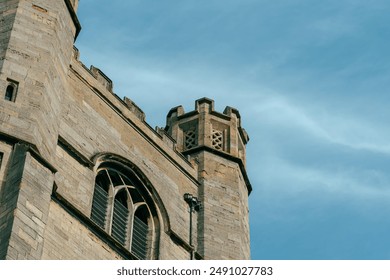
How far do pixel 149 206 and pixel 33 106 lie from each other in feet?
17.0

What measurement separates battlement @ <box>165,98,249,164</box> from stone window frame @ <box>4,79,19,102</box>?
26.6 ft

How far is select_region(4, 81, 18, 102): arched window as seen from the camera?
21.7 meters

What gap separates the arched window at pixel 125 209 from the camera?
24562mm

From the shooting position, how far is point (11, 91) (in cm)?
2188

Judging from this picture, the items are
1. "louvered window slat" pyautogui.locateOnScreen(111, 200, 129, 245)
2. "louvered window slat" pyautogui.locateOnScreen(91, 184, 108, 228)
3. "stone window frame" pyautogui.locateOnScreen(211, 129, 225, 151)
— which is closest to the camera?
"louvered window slat" pyautogui.locateOnScreen(91, 184, 108, 228)

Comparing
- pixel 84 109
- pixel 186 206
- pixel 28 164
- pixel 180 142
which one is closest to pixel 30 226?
pixel 28 164

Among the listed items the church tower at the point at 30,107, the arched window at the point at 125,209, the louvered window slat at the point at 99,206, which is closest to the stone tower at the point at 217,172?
the arched window at the point at 125,209

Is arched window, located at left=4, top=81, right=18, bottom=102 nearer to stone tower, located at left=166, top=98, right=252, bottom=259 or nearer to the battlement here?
stone tower, located at left=166, top=98, right=252, bottom=259

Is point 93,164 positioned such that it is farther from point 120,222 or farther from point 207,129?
point 207,129

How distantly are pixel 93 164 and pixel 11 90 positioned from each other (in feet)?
10.1

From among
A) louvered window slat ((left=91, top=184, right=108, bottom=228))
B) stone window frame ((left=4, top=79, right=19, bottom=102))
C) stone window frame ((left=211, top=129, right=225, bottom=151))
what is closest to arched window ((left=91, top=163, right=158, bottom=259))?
louvered window slat ((left=91, top=184, right=108, bottom=228))

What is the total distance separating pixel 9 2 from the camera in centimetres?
2391

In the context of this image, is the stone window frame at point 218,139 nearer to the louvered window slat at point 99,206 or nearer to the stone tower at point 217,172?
the stone tower at point 217,172

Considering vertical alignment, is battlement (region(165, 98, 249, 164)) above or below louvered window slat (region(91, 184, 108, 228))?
above
